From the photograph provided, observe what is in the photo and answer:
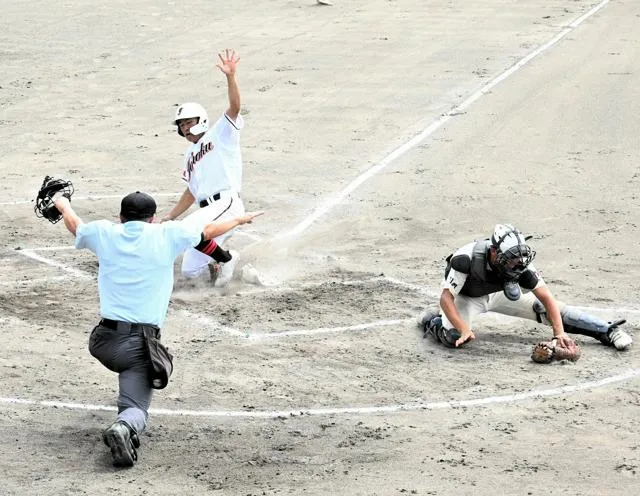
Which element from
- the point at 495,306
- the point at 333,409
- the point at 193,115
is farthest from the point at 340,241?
the point at 333,409

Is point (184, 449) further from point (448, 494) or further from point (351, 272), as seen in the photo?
point (351, 272)

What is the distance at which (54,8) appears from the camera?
28438 millimetres

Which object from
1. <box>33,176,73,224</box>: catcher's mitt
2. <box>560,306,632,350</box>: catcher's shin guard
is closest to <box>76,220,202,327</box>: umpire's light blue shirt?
<box>33,176,73,224</box>: catcher's mitt

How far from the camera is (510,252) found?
32.9 ft

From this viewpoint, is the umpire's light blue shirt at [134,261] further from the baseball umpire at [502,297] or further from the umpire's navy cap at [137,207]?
the baseball umpire at [502,297]

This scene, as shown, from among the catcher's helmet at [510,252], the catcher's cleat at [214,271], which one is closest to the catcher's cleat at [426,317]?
the catcher's helmet at [510,252]

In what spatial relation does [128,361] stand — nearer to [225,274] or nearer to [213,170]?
[225,274]

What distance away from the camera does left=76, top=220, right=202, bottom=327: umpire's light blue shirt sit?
8469mm

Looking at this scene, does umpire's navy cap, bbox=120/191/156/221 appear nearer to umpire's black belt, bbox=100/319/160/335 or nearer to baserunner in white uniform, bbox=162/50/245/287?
umpire's black belt, bbox=100/319/160/335

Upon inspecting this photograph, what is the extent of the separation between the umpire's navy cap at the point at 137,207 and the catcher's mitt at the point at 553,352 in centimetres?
347

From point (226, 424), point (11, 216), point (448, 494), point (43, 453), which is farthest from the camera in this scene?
point (11, 216)

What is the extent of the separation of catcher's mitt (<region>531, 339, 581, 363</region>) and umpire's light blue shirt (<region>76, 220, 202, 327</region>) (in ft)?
10.4

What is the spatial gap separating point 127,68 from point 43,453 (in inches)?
596

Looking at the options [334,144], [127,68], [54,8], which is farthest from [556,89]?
[54,8]
